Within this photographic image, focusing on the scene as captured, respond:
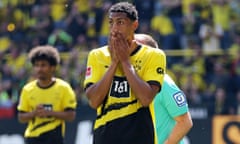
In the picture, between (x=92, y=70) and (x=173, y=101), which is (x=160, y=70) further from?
(x=173, y=101)

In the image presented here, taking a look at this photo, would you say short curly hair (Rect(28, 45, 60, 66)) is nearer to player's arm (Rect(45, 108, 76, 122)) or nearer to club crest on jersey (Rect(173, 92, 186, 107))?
player's arm (Rect(45, 108, 76, 122))

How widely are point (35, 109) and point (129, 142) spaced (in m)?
3.66

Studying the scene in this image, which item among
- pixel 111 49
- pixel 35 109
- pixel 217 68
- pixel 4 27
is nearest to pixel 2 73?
pixel 4 27

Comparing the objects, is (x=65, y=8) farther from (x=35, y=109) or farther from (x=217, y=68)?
(x=35, y=109)

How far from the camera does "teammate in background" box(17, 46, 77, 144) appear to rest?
337 inches

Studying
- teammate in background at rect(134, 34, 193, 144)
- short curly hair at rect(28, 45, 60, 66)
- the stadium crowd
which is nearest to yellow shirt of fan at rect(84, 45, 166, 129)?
teammate in background at rect(134, 34, 193, 144)

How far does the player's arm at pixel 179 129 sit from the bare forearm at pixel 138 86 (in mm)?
806

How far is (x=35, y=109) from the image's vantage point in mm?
8602

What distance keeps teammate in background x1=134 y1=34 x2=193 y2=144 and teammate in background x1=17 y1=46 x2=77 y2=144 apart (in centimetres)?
280

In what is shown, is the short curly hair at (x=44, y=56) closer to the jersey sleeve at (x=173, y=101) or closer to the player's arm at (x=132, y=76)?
the jersey sleeve at (x=173, y=101)

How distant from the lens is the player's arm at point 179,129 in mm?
5766

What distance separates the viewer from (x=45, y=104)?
28.6ft

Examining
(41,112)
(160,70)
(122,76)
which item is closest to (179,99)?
(160,70)

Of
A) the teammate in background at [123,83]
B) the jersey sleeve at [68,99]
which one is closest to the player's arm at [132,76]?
the teammate in background at [123,83]
